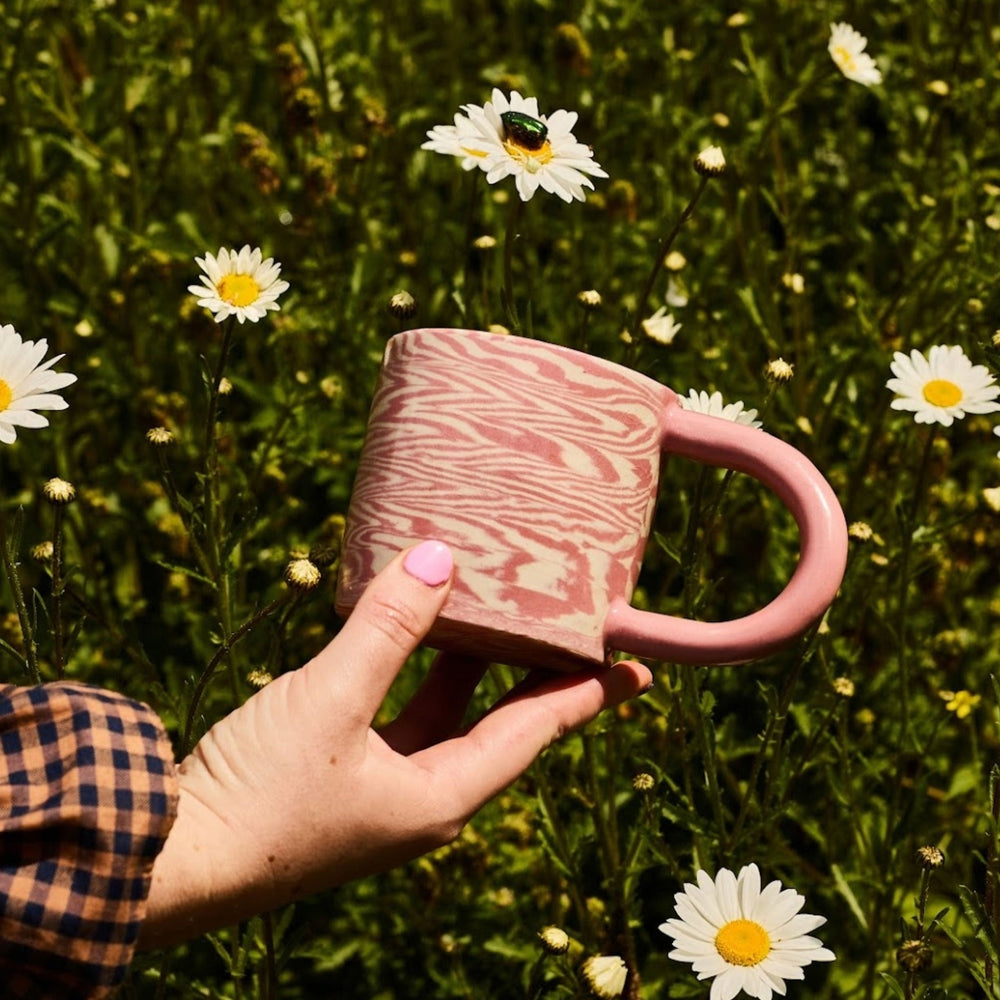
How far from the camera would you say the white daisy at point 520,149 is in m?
1.40

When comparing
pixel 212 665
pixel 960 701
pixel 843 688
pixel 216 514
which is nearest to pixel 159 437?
pixel 216 514

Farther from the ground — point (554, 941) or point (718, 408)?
point (718, 408)

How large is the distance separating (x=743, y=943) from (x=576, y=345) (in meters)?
0.99

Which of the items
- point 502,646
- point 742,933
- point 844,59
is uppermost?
point 844,59

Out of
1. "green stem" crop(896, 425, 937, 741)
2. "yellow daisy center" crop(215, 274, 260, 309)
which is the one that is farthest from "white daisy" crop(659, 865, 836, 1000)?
"yellow daisy center" crop(215, 274, 260, 309)

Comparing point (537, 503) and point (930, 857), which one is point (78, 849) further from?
point (930, 857)

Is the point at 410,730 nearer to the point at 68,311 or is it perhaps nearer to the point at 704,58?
the point at 68,311

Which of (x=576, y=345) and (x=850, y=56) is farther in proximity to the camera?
(x=850, y=56)

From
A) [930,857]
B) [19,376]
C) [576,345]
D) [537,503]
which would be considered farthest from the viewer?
[576,345]

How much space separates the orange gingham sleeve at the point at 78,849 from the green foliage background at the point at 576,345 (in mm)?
324

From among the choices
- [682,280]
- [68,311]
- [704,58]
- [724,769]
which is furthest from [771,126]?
[68,311]

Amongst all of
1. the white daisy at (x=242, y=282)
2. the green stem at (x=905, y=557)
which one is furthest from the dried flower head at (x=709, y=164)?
the white daisy at (x=242, y=282)

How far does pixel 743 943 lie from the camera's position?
1211mm

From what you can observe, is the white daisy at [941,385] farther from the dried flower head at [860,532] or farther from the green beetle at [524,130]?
the green beetle at [524,130]
